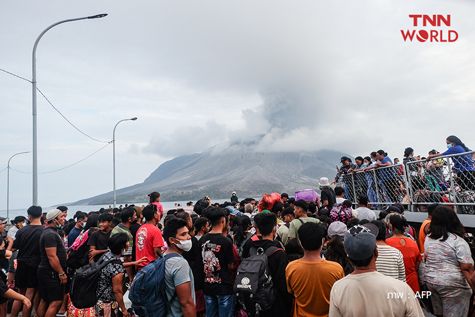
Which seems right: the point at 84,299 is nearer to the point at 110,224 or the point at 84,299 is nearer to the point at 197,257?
the point at 197,257

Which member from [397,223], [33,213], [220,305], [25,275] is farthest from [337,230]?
[25,275]

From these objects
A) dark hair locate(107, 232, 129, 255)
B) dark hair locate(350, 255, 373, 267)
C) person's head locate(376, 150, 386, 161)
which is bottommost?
dark hair locate(107, 232, 129, 255)

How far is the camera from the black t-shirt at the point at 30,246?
22.2 feet

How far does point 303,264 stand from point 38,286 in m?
4.99

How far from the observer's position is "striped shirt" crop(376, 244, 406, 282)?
430 centimetres

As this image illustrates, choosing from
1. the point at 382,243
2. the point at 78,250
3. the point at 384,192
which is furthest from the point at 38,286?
the point at 384,192

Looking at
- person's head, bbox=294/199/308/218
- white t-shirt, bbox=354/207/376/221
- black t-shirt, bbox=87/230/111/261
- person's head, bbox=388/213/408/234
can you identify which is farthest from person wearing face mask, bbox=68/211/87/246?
person's head, bbox=388/213/408/234

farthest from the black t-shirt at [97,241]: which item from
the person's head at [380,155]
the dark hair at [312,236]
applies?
the person's head at [380,155]

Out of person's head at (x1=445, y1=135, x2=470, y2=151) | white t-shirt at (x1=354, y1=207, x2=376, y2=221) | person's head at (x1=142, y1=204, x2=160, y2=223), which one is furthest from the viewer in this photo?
person's head at (x1=445, y1=135, x2=470, y2=151)

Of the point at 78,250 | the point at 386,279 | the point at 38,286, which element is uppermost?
the point at 386,279

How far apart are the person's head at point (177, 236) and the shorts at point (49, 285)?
139 inches

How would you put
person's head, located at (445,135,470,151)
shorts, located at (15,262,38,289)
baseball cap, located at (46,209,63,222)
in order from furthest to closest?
person's head, located at (445,135,470,151), baseball cap, located at (46,209,63,222), shorts, located at (15,262,38,289)

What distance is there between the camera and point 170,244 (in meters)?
3.90

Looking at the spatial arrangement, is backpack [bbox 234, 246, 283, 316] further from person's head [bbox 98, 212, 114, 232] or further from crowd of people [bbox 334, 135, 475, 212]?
crowd of people [bbox 334, 135, 475, 212]
